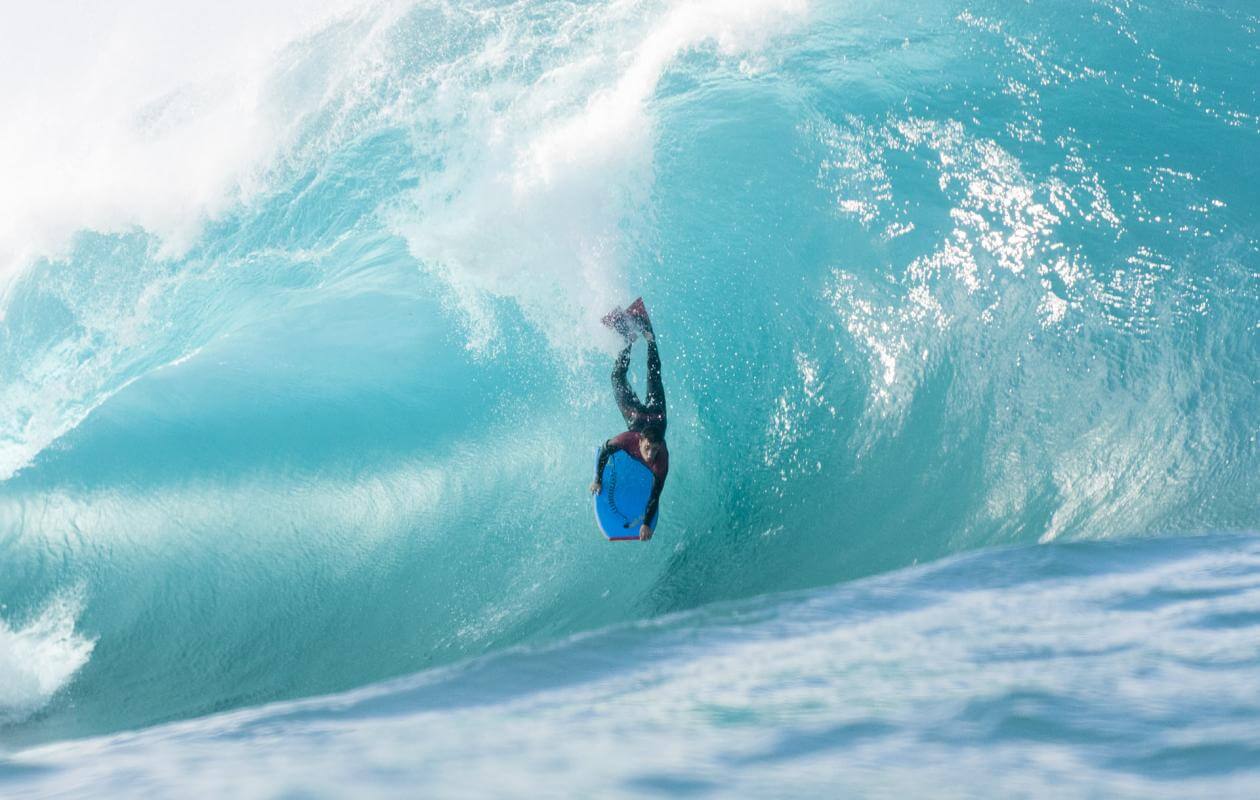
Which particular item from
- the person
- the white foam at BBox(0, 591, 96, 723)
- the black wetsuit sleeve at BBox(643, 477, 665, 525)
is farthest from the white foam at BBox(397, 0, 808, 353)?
the white foam at BBox(0, 591, 96, 723)

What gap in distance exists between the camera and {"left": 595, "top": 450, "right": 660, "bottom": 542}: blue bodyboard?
501cm

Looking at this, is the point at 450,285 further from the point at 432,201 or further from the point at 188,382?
the point at 188,382

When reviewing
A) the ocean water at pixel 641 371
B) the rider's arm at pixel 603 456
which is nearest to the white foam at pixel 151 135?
the ocean water at pixel 641 371

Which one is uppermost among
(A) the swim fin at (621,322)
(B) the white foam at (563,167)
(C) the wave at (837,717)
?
(B) the white foam at (563,167)

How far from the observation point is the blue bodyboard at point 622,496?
5.01 meters

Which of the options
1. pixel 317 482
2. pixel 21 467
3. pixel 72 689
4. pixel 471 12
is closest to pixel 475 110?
pixel 471 12

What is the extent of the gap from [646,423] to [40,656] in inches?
151

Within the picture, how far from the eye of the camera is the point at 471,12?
27.1ft

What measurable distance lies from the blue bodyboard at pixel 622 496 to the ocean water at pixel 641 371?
0.34 m

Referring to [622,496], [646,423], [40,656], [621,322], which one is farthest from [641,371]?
[40,656]

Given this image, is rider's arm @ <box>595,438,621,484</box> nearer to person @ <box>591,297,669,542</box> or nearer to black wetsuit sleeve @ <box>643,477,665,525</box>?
person @ <box>591,297,669,542</box>

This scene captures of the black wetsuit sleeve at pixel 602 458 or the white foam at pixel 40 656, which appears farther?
the black wetsuit sleeve at pixel 602 458

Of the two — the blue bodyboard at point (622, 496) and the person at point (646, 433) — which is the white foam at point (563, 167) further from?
the blue bodyboard at point (622, 496)

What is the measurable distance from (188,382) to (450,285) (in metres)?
1.99
